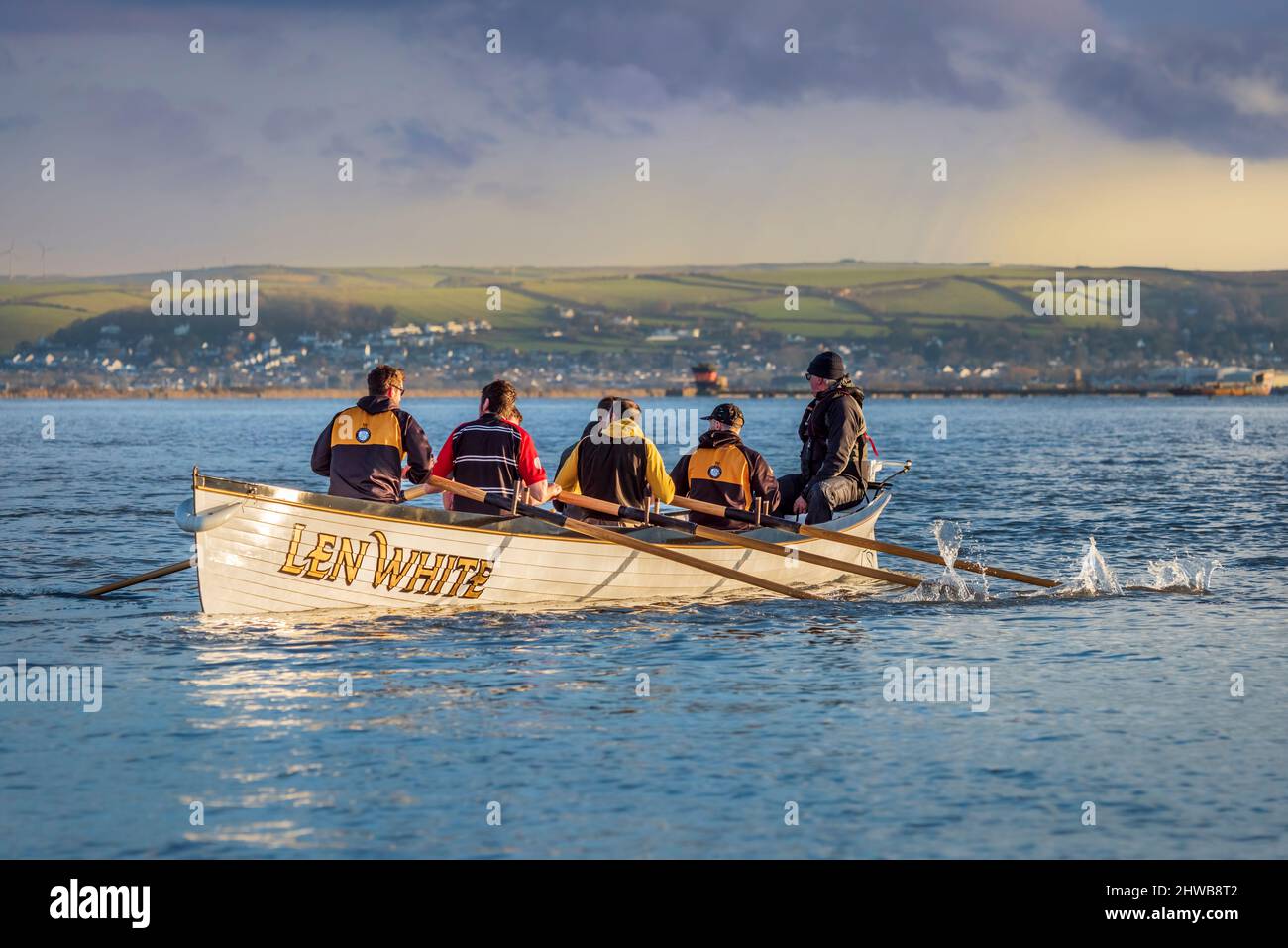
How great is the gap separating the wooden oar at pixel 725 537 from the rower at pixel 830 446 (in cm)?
76

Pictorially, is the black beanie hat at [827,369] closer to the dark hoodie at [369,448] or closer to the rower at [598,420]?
the rower at [598,420]

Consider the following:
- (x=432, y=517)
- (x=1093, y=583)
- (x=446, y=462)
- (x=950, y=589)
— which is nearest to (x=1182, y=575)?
(x=1093, y=583)

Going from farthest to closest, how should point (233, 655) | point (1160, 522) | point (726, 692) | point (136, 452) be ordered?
point (136, 452)
point (1160, 522)
point (233, 655)
point (726, 692)

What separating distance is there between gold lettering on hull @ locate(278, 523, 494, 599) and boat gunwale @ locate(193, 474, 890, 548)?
308 millimetres

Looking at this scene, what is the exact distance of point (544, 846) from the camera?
314 inches

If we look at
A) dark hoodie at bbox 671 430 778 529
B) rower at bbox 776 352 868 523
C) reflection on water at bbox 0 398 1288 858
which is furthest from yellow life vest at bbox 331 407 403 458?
rower at bbox 776 352 868 523

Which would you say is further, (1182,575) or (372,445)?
(1182,575)

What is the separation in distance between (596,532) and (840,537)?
3436mm

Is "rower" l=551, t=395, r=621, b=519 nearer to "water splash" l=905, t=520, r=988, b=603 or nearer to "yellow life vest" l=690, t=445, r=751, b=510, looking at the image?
"yellow life vest" l=690, t=445, r=751, b=510

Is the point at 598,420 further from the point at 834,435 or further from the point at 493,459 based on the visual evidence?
the point at 834,435

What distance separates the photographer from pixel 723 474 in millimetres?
16797

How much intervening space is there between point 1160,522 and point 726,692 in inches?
773

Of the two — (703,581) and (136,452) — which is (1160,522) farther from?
(136,452)
